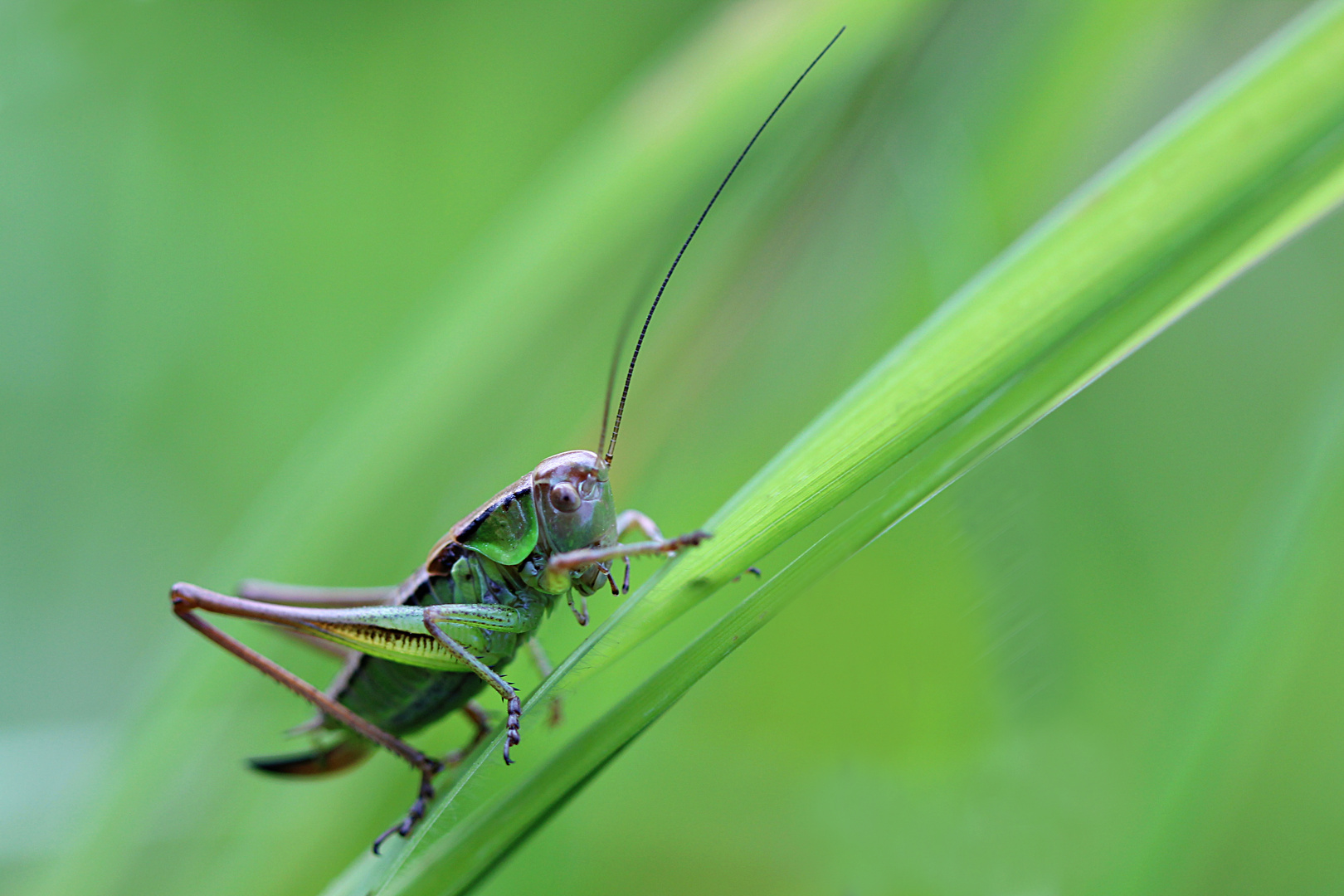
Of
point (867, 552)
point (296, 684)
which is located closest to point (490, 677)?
point (296, 684)

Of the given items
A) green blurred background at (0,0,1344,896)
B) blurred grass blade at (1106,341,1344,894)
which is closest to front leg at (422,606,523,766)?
green blurred background at (0,0,1344,896)

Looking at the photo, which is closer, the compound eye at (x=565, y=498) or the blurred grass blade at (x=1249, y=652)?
the blurred grass blade at (x=1249, y=652)

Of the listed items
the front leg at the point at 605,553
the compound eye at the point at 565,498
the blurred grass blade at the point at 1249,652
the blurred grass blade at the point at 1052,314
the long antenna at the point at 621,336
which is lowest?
the blurred grass blade at the point at 1249,652

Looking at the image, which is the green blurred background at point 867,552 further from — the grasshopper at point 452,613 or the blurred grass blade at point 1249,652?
the grasshopper at point 452,613

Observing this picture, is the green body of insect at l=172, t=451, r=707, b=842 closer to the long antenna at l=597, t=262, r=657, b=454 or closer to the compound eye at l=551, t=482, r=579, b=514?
the compound eye at l=551, t=482, r=579, b=514

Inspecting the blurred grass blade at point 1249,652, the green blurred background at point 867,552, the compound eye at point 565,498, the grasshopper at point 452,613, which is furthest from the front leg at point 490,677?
the blurred grass blade at point 1249,652

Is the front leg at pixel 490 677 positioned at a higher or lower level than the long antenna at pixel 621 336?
lower

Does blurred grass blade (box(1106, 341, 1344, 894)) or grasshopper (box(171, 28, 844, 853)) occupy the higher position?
grasshopper (box(171, 28, 844, 853))
